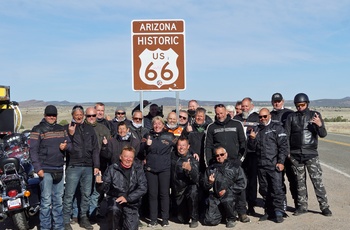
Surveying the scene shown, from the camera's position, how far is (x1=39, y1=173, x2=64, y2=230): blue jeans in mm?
6973

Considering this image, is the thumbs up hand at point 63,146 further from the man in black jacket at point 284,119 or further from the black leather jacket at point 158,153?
the man in black jacket at point 284,119

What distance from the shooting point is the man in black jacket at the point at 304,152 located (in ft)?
25.6

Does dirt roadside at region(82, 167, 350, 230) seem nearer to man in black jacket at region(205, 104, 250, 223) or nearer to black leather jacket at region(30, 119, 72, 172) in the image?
man in black jacket at region(205, 104, 250, 223)

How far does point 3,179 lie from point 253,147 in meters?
4.02

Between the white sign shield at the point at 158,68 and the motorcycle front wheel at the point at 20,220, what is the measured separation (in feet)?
10.6

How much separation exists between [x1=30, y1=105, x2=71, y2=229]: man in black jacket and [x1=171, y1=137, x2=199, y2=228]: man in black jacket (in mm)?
1818

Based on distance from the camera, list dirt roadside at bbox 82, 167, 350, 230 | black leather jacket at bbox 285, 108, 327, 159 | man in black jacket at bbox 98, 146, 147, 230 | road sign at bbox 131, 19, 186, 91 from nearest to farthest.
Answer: man in black jacket at bbox 98, 146, 147, 230, dirt roadside at bbox 82, 167, 350, 230, black leather jacket at bbox 285, 108, 327, 159, road sign at bbox 131, 19, 186, 91

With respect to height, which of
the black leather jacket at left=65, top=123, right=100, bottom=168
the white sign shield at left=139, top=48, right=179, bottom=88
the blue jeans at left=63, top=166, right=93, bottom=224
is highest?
the white sign shield at left=139, top=48, right=179, bottom=88

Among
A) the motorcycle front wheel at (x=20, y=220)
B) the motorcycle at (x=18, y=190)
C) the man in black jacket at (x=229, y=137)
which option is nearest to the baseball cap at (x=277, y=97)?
the man in black jacket at (x=229, y=137)

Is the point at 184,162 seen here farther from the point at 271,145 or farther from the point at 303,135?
the point at 303,135

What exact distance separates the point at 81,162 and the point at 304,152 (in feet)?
12.3

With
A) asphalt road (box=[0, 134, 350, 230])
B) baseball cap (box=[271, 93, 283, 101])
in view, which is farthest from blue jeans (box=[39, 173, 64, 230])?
baseball cap (box=[271, 93, 283, 101])

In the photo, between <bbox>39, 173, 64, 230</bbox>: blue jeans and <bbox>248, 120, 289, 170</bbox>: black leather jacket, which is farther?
<bbox>248, 120, 289, 170</bbox>: black leather jacket

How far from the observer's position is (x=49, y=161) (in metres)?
7.00
